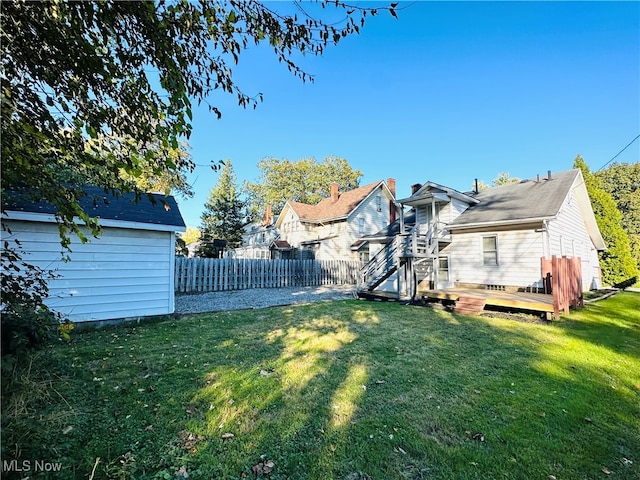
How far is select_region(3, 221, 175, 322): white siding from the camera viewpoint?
6.48 metres

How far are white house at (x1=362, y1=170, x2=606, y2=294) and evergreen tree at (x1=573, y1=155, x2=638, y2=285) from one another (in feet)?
12.6

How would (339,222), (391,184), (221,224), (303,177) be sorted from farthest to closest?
(303,177), (221,224), (391,184), (339,222)

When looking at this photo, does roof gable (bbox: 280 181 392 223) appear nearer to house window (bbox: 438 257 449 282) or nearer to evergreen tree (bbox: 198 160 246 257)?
evergreen tree (bbox: 198 160 246 257)

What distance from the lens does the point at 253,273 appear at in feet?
56.8

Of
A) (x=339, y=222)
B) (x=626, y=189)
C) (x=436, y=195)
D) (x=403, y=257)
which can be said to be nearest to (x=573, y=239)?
(x=436, y=195)

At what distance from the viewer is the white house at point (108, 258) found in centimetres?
638

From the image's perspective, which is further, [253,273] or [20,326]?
[253,273]

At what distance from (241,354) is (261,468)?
292 centimetres

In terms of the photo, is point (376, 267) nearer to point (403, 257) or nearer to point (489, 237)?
point (403, 257)

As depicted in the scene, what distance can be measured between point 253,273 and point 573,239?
668 inches

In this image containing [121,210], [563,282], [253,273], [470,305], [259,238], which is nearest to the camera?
[121,210]

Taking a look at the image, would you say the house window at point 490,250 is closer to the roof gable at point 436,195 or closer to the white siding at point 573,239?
the white siding at point 573,239

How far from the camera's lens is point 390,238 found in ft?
49.1

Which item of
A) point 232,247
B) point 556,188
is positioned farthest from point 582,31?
point 232,247
